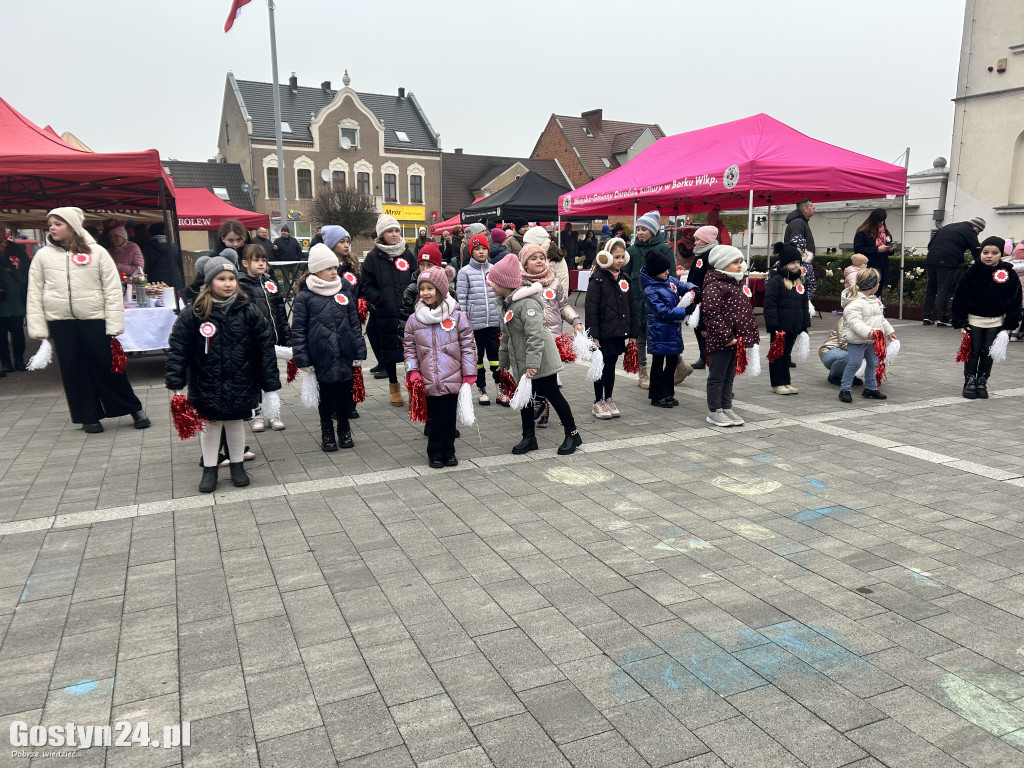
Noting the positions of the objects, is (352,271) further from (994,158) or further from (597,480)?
(994,158)

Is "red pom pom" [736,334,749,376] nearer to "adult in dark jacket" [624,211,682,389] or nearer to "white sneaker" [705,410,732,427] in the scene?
"white sneaker" [705,410,732,427]

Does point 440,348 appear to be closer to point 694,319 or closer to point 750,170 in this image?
point 694,319

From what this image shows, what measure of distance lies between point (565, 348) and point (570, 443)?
0.94 meters

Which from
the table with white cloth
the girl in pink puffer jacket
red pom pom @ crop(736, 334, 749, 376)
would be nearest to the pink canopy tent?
red pom pom @ crop(736, 334, 749, 376)

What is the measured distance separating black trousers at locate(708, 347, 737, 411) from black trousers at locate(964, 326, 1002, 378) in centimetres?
284

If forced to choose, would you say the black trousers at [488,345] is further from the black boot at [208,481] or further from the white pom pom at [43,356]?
the white pom pom at [43,356]

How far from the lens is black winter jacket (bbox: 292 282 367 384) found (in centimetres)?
584

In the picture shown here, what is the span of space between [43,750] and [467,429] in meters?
4.60

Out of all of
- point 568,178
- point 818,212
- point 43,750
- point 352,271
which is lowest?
point 43,750

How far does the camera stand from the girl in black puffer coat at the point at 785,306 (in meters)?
8.05

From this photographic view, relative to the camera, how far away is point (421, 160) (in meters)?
50.0

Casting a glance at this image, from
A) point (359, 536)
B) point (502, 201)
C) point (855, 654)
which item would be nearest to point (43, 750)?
point (359, 536)

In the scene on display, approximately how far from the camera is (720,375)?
6.73m

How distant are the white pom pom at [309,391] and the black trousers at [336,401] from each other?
0.13 meters
